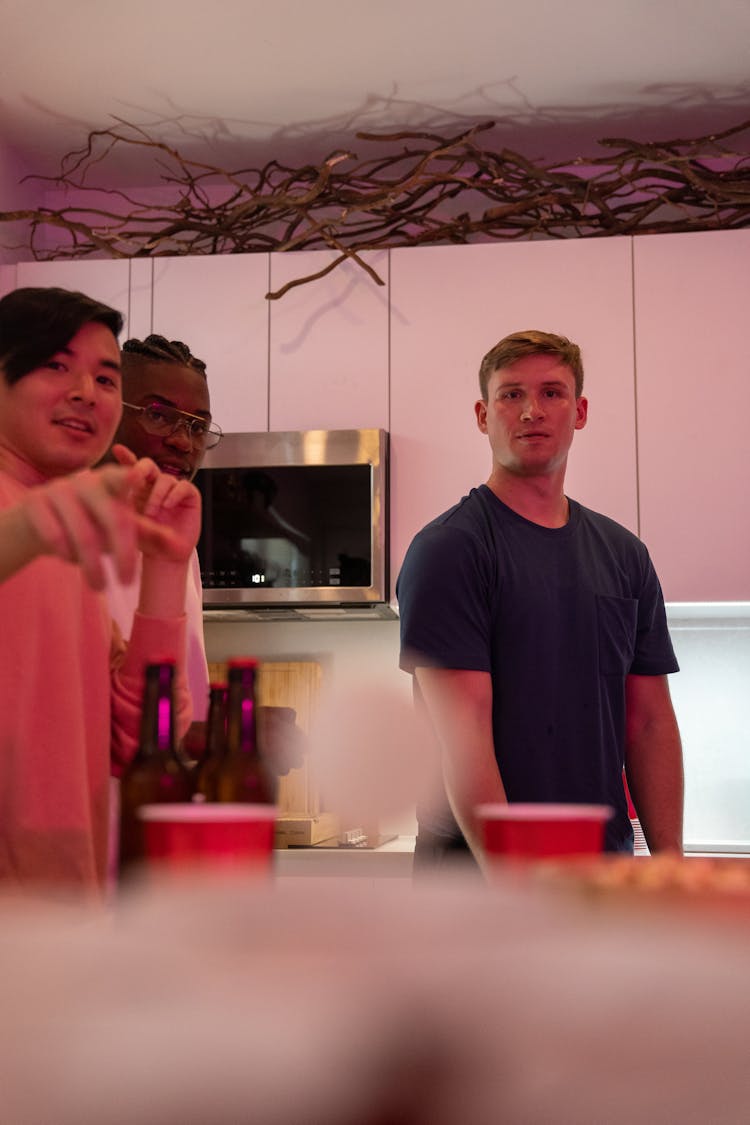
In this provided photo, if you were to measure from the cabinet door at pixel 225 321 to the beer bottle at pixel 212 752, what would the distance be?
8.15ft

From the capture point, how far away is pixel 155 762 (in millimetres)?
938

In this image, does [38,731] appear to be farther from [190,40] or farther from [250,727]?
[190,40]

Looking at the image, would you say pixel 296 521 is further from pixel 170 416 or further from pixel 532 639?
pixel 532 639

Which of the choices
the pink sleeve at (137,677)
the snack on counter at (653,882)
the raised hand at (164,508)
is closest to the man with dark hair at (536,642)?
the pink sleeve at (137,677)

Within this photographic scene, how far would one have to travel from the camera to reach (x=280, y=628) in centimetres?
373

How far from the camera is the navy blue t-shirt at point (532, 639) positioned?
1816mm

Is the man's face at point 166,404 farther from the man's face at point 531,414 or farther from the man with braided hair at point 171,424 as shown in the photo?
the man's face at point 531,414

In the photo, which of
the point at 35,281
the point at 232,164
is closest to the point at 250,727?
the point at 35,281

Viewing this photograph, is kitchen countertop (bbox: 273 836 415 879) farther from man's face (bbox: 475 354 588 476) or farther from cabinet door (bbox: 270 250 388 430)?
man's face (bbox: 475 354 588 476)

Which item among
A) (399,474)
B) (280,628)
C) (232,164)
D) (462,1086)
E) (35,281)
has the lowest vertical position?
(462,1086)

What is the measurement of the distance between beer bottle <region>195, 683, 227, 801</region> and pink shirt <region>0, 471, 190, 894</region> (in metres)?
0.14

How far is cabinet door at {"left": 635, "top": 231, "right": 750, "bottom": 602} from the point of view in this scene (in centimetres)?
317

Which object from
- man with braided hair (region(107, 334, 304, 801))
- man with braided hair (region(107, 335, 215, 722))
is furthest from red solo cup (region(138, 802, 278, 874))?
man with braided hair (region(107, 335, 215, 722))

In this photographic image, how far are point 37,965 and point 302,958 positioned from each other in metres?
0.09
